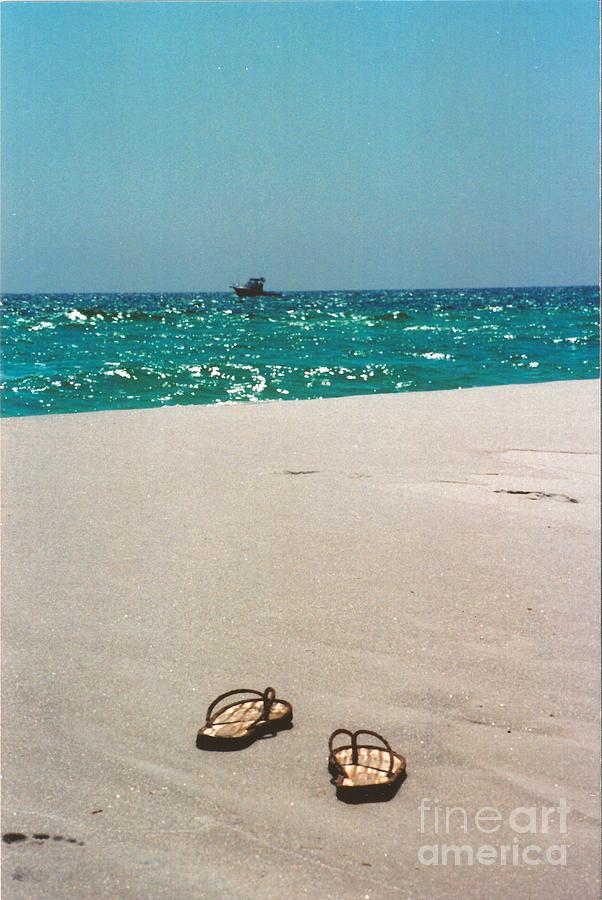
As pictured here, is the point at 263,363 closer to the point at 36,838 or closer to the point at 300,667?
the point at 300,667

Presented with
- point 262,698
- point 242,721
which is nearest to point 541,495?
point 262,698

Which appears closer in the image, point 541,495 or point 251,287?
point 541,495

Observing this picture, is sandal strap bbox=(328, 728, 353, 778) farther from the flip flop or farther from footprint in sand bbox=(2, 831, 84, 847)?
footprint in sand bbox=(2, 831, 84, 847)

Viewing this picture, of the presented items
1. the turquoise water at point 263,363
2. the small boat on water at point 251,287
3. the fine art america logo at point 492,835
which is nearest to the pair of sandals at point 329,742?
the fine art america logo at point 492,835

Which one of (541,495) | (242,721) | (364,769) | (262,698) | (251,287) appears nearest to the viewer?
(364,769)

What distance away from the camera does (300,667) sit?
7.18 feet

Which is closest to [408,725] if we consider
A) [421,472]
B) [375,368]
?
[421,472]

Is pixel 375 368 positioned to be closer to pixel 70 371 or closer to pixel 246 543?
pixel 70 371

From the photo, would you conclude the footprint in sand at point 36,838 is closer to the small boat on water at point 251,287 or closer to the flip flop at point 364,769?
the flip flop at point 364,769

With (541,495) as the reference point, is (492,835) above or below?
below

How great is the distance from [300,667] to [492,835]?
725mm

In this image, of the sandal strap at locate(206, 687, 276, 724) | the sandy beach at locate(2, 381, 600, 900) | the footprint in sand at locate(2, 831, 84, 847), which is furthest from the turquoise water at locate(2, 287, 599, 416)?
the footprint in sand at locate(2, 831, 84, 847)

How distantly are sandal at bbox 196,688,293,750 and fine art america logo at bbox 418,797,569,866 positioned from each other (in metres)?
0.42

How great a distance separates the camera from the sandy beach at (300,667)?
1.54 metres
